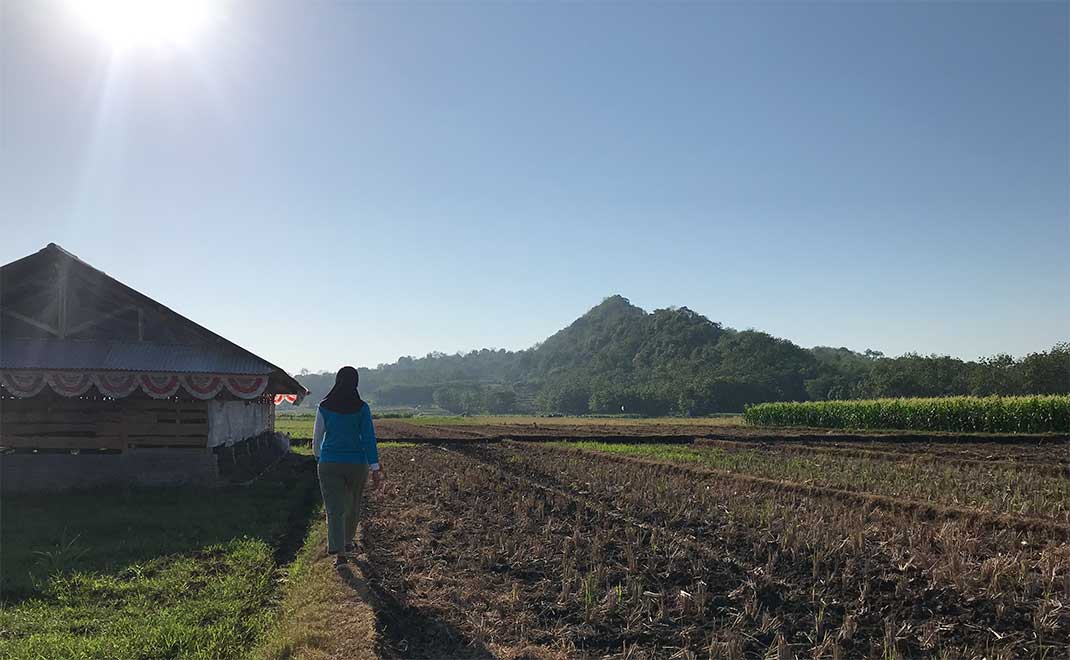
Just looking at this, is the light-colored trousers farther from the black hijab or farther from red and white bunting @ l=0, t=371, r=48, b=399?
red and white bunting @ l=0, t=371, r=48, b=399

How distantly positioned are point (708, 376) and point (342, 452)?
10227 centimetres

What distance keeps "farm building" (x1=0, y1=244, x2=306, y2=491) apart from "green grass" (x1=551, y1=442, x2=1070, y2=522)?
1230cm

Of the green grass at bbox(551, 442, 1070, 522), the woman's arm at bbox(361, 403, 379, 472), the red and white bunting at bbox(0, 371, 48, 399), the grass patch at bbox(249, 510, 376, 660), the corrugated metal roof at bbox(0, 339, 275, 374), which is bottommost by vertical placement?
the green grass at bbox(551, 442, 1070, 522)

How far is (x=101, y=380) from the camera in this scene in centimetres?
1371

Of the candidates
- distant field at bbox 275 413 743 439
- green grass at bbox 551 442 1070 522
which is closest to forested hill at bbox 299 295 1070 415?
distant field at bbox 275 413 743 439

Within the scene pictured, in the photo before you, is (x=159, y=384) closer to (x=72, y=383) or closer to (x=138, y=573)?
(x=72, y=383)

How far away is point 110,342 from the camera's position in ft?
48.1

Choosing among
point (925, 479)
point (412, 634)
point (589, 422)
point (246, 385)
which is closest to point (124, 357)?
point (246, 385)

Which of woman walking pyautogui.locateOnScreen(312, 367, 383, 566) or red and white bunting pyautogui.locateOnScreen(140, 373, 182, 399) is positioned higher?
red and white bunting pyautogui.locateOnScreen(140, 373, 182, 399)

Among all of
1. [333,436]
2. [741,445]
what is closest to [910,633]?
[333,436]

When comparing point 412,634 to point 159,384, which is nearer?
point 412,634

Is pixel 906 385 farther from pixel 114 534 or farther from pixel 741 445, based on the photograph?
pixel 114 534

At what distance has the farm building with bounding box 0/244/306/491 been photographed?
44.6 feet

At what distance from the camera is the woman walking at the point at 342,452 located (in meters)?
7.20
